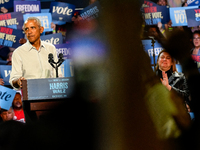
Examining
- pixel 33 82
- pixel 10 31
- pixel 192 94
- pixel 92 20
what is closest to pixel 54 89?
pixel 33 82

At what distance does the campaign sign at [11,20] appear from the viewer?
297 cm

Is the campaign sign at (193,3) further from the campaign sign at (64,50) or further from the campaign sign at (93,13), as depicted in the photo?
the campaign sign at (93,13)

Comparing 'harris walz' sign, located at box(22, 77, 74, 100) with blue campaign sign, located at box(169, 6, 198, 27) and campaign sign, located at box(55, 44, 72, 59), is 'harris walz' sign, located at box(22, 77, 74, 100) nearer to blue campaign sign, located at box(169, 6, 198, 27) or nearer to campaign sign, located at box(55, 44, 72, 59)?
campaign sign, located at box(55, 44, 72, 59)

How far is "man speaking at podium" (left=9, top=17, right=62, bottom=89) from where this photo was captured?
54.4 inches

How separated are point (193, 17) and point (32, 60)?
6.84 feet

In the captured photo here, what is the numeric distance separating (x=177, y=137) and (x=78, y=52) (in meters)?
0.14

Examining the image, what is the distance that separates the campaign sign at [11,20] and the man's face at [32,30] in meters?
1.52

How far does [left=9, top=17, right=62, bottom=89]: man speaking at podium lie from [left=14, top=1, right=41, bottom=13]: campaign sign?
1.56 metres

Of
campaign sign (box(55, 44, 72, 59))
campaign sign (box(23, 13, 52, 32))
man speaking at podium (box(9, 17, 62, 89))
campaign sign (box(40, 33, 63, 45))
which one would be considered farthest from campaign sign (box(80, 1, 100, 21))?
campaign sign (box(23, 13, 52, 32))

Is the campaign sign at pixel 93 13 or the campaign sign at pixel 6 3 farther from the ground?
the campaign sign at pixel 6 3

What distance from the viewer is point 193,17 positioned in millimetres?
2836

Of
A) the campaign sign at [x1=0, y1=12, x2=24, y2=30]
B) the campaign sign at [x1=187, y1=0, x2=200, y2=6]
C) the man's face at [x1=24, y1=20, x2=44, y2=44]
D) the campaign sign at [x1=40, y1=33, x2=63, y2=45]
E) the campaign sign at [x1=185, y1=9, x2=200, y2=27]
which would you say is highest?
the campaign sign at [x1=187, y1=0, x2=200, y2=6]

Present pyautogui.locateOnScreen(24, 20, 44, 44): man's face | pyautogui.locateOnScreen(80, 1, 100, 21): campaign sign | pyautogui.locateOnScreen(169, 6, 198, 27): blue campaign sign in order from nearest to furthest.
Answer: pyautogui.locateOnScreen(80, 1, 100, 21): campaign sign, pyautogui.locateOnScreen(24, 20, 44, 44): man's face, pyautogui.locateOnScreen(169, 6, 198, 27): blue campaign sign

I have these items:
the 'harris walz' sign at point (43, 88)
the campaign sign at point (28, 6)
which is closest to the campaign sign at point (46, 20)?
the campaign sign at point (28, 6)
